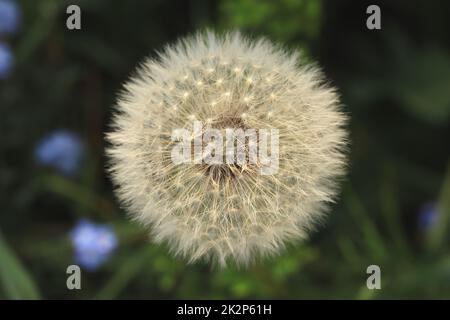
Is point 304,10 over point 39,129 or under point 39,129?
over

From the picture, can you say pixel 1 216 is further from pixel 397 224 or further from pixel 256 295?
pixel 397 224

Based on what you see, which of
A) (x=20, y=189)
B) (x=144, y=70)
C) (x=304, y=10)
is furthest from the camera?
(x=20, y=189)

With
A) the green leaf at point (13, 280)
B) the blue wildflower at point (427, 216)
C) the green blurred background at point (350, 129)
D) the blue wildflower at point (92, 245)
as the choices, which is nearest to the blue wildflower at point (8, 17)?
the green blurred background at point (350, 129)

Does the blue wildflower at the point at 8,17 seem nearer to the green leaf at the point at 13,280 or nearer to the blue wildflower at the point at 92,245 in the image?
the blue wildflower at the point at 92,245

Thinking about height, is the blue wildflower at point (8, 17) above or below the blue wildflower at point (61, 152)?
above

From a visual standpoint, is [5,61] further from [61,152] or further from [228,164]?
[228,164]
